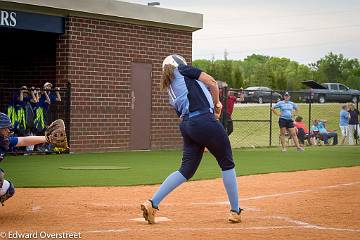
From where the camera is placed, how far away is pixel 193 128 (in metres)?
8.65

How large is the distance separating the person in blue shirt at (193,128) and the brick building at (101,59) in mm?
12855

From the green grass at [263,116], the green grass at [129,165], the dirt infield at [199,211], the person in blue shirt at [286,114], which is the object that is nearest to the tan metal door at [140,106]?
the green grass at [129,165]

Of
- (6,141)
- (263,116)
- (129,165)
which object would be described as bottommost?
(129,165)

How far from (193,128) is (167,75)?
701 millimetres

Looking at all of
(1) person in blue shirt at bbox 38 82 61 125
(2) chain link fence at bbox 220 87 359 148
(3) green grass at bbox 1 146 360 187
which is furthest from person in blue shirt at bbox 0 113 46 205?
(2) chain link fence at bbox 220 87 359 148

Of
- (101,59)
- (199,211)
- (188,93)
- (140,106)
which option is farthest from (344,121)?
(188,93)

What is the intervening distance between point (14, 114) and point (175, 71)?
43.2 feet

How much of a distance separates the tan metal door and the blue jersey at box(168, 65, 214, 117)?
1587cm

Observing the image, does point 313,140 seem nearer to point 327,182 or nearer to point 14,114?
point 14,114

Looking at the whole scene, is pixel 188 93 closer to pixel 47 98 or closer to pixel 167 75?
pixel 167 75

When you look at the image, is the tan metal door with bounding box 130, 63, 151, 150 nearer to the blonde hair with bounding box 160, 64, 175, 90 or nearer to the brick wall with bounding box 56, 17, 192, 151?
the brick wall with bounding box 56, 17, 192, 151

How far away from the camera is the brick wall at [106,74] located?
2261 cm

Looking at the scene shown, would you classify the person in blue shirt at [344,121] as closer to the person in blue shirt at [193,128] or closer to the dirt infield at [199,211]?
the dirt infield at [199,211]

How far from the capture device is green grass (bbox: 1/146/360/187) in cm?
1413
